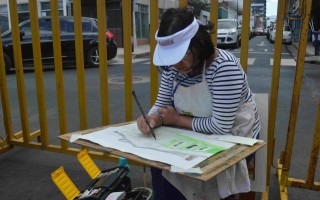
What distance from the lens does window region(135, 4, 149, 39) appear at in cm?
2161

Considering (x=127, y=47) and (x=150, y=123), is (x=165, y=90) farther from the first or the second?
(x=127, y=47)

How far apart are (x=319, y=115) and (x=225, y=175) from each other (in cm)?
102

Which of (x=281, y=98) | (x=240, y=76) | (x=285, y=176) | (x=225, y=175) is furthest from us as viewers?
(x=281, y=98)

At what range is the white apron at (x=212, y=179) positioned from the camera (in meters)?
1.64

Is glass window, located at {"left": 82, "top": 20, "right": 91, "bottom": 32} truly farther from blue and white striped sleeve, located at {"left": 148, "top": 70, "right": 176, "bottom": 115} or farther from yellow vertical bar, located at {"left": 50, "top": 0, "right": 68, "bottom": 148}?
blue and white striped sleeve, located at {"left": 148, "top": 70, "right": 176, "bottom": 115}

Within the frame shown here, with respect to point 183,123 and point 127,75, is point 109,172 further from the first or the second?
point 127,75

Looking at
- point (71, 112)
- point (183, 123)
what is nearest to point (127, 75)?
point (183, 123)

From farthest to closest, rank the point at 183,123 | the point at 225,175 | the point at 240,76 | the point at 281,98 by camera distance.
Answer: the point at 281,98
the point at 183,123
the point at 240,76
the point at 225,175

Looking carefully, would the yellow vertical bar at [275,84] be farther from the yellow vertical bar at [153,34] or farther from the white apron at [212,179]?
the yellow vertical bar at [153,34]

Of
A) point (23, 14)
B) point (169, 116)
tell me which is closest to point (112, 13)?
point (23, 14)

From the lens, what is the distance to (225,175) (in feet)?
5.31

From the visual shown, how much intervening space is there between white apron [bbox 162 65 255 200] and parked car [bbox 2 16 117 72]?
6891 millimetres

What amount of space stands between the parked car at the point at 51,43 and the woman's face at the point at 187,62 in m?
6.92

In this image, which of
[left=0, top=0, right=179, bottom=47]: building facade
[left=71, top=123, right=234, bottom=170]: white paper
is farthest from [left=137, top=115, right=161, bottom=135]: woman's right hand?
[left=0, top=0, right=179, bottom=47]: building facade
